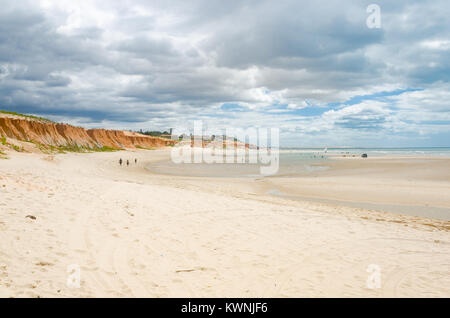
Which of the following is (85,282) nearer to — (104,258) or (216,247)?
(104,258)

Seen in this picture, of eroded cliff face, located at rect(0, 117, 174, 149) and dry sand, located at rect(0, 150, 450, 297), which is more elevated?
eroded cliff face, located at rect(0, 117, 174, 149)

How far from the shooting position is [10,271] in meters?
4.67

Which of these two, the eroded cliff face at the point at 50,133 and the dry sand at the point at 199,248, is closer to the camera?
the dry sand at the point at 199,248

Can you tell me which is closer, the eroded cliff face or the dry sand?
the dry sand

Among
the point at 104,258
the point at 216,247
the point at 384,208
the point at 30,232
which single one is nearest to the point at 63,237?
the point at 30,232

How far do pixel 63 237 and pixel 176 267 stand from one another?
286 cm

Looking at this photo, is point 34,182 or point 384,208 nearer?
point 34,182

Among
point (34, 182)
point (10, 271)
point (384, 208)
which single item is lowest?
point (384, 208)

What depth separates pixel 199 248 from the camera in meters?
6.87

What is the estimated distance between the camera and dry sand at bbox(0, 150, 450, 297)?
499cm

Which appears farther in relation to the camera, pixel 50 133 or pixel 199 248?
pixel 50 133

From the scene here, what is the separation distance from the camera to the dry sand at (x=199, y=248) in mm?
4988

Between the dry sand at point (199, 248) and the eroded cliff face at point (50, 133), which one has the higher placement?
the eroded cliff face at point (50, 133)

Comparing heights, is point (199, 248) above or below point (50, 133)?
below
